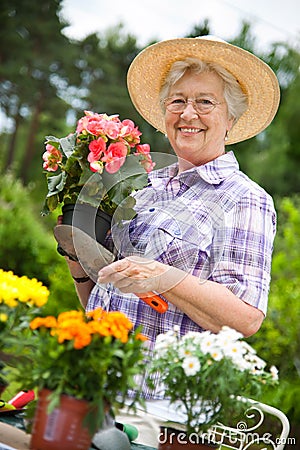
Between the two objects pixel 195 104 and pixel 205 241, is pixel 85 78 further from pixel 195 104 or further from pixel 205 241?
pixel 205 241

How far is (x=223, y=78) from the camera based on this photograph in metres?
2.03

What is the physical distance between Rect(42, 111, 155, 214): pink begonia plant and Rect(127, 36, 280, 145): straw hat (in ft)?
1.18

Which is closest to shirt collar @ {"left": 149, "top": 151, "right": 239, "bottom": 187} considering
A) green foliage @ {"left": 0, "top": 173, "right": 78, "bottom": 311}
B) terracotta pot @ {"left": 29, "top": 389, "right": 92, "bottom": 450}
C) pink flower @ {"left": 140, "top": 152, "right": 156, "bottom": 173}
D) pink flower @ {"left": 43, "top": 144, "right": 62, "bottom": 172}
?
pink flower @ {"left": 140, "top": 152, "right": 156, "bottom": 173}

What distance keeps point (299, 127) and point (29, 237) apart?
599cm

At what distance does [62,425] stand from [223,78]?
1194 millimetres

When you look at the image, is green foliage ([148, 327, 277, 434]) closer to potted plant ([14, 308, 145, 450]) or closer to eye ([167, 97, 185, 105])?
potted plant ([14, 308, 145, 450])

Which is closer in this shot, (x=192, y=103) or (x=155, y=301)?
(x=155, y=301)

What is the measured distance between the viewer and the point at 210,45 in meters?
1.98

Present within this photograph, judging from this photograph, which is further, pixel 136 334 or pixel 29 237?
pixel 29 237

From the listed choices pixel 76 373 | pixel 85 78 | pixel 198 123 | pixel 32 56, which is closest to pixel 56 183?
pixel 198 123

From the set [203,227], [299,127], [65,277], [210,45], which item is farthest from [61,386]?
[299,127]

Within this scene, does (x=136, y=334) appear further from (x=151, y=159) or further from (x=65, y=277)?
(x=65, y=277)

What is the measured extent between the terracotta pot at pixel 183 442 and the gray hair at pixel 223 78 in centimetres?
102

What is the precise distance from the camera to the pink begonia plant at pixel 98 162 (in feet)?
5.78
